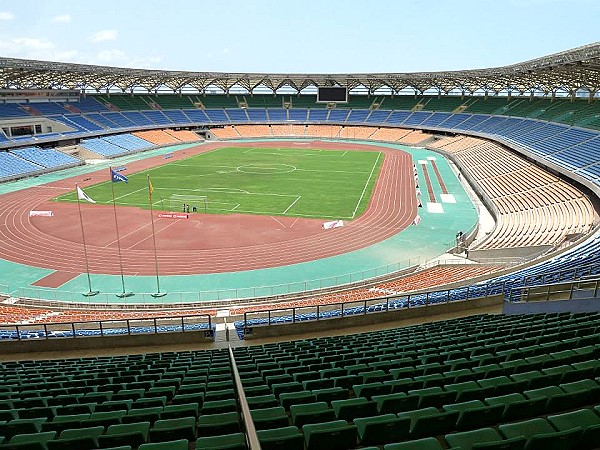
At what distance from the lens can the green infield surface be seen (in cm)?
3969

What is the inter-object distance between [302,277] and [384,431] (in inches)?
790

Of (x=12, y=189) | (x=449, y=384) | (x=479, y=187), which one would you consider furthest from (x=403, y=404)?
(x=12, y=189)

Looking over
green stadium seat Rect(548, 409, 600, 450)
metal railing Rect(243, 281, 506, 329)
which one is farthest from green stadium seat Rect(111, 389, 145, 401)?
metal railing Rect(243, 281, 506, 329)

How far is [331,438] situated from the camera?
16.5 ft

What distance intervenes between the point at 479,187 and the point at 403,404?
137 ft

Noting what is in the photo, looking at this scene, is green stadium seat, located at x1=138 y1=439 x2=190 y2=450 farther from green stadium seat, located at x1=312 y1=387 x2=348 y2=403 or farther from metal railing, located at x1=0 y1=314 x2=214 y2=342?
metal railing, located at x1=0 y1=314 x2=214 y2=342

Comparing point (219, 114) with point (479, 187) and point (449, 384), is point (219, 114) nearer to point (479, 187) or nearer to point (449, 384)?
point (479, 187)

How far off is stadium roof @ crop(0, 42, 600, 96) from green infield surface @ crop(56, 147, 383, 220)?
19631mm

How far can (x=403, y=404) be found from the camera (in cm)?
624

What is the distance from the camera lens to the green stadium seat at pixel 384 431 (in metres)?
5.16

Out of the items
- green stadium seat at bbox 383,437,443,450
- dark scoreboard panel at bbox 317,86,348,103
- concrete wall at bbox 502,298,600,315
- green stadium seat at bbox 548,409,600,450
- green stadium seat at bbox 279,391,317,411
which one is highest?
dark scoreboard panel at bbox 317,86,348,103

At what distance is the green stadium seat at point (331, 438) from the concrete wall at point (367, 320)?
9.70 m

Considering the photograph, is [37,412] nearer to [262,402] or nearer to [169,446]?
[169,446]

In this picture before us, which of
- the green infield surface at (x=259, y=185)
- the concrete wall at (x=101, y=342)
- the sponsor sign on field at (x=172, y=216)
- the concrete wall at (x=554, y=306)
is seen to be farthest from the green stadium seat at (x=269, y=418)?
the sponsor sign on field at (x=172, y=216)
